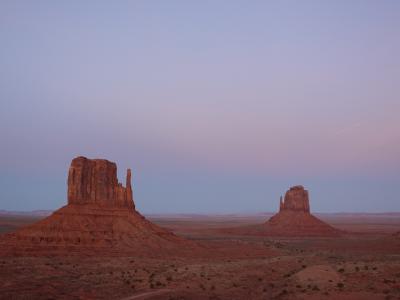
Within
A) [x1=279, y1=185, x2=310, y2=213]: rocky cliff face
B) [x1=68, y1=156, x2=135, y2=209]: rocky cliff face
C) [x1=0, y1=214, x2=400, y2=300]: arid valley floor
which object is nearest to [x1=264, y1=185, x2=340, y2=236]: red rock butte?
[x1=279, y1=185, x2=310, y2=213]: rocky cliff face

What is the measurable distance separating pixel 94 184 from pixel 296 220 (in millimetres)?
71843

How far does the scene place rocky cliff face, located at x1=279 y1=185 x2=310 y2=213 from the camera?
414 ft

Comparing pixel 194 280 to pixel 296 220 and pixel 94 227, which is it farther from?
pixel 296 220

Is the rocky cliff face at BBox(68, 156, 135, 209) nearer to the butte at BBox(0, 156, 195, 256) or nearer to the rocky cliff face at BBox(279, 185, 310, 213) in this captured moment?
the butte at BBox(0, 156, 195, 256)

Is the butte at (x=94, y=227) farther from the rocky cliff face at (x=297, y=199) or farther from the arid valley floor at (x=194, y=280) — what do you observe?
the rocky cliff face at (x=297, y=199)

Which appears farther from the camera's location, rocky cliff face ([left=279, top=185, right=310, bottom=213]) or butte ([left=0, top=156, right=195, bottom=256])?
rocky cliff face ([left=279, top=185, right=310, bottom=213])

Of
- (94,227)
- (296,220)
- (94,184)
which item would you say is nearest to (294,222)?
(296,220)

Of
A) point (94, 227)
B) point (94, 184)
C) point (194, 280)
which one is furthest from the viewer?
point (94, 184)

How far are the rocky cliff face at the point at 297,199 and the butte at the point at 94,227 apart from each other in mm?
65230

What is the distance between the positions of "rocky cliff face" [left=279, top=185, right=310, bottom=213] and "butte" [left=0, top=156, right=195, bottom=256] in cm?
6523

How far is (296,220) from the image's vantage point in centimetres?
12356

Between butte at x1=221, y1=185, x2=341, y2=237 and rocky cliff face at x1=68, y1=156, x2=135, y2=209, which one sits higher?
rocky cliff face at x1=68, y1=156, x2=135, y2=209

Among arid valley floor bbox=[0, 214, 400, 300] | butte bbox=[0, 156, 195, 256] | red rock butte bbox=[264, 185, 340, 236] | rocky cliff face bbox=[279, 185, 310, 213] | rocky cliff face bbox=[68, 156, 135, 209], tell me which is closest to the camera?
arid valley floor bbox=[0, 214, 400, 300]

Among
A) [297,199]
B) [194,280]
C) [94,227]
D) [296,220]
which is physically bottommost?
[194,280]
